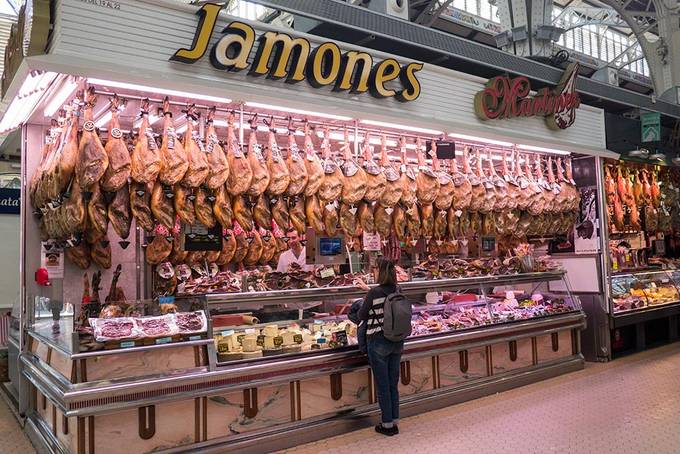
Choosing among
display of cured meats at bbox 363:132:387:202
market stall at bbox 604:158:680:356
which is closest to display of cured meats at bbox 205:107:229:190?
display of cured meats at bbox 363:132:387:202

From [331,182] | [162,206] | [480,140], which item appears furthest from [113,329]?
[480,140]

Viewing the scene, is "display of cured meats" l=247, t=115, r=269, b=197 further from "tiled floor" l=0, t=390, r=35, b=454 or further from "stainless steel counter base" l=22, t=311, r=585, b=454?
"tiled floor" l=0, t=390, r=35, b=454

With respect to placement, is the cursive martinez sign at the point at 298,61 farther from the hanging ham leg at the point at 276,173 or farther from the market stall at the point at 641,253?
the market stall at the point at 641,253

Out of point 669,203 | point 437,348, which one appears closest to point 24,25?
point 437,348

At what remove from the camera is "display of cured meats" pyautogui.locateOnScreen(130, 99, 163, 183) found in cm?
438

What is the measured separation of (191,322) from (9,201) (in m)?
5.85

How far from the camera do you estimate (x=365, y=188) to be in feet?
18.4

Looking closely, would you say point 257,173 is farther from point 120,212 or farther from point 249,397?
point 249,397

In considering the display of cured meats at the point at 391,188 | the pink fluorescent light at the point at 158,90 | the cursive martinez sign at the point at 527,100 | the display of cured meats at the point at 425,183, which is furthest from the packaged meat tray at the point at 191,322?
the cursive martinez sign at the point at 527,100

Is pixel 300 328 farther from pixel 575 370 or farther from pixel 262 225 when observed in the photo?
pixel 575 370

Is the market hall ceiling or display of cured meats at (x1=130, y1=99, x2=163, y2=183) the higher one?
the market hall ceiling

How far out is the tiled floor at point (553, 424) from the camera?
456 centimetres

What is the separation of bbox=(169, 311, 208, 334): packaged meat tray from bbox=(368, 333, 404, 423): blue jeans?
58.4 inches

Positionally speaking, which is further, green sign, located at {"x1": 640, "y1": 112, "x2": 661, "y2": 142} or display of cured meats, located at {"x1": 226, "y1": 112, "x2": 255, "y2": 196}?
green sign, located at {"x1": 640, "y1": 112, "x2": 661, "y2": 142}
